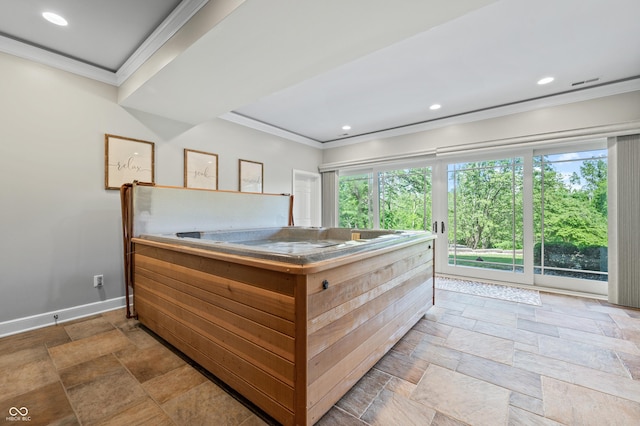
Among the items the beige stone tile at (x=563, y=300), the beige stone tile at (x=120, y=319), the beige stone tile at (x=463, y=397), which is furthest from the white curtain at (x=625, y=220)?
the beige stone tile at (x=120, y=319)

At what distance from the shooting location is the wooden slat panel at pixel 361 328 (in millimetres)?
1213

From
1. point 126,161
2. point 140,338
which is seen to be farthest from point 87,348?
point 126,161

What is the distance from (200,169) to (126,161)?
84 centimetres

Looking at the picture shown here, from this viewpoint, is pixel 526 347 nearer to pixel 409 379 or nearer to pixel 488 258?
pixel 409 379

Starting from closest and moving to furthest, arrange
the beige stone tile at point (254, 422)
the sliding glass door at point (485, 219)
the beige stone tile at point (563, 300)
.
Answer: the beige stone tile at point (254, 422)
the beige stone tile at point (563, 300)
the sliding glass door at point (485, 219)

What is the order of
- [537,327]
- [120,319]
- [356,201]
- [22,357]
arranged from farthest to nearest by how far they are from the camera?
[356,201] → [120,319] → [537,327] → [22,357]

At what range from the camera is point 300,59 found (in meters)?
2.13

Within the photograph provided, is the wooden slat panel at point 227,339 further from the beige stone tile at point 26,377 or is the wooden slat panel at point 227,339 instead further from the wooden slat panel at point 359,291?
the beige stone tile at point 26,377

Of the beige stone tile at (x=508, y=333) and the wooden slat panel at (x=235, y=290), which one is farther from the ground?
the wooden slat panel at (x=235, y=290)

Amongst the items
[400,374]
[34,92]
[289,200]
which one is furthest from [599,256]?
[34,92]

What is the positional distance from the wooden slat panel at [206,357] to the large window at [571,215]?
392 centimetres

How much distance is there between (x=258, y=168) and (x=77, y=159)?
2238mm

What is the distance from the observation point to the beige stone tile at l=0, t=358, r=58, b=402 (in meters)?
1.53

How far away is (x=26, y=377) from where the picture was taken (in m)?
1.65
